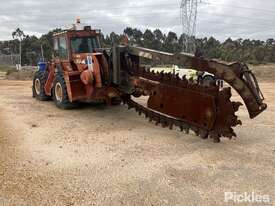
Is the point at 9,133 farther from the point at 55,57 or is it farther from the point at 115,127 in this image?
the point at 55,57

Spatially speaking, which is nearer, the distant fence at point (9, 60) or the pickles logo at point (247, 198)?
the pickles logo at point (247, 198)

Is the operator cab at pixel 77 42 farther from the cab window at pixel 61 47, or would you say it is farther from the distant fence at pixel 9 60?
the distant fence at pixel 9 60

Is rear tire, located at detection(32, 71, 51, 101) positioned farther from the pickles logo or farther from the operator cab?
the pickles logo

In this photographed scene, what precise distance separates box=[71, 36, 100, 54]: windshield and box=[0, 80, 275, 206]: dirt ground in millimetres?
2561

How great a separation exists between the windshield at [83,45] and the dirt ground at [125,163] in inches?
101

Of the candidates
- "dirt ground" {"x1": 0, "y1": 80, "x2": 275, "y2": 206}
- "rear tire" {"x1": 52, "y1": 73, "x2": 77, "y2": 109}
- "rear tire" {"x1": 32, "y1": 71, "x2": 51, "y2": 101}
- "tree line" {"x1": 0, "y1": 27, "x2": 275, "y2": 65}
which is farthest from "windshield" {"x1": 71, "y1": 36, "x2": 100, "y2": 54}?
"tree line" {"x1": 0, "y1": 27, "x2": 275, "y2": 65}

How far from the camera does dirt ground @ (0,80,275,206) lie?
556 centimetres

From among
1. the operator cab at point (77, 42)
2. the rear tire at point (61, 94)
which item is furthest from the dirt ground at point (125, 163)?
the operator cab at point (77, 42)

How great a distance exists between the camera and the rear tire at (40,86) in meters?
14.2

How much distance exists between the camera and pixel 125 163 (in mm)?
6879

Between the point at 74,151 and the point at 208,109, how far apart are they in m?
2.40

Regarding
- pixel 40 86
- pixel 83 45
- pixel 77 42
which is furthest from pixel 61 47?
pixel 40 86

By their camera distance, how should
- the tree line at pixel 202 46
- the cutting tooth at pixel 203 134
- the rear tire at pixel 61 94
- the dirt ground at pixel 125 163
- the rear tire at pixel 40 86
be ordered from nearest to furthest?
1. the dirt ground at pixel 125 163
2. the cutting tooth at pixel 203 134
3. the rear tire at pixel 61 94
4. the rear tire at pixel 40 86
5. the tree line at pixel 202 46

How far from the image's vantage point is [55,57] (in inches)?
526
